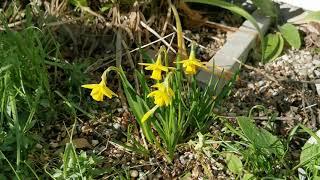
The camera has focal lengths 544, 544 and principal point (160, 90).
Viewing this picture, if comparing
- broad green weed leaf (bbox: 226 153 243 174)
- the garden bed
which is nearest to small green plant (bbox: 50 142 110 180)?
the garden bed

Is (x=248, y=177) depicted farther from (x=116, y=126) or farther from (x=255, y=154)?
(x=116, y=126)

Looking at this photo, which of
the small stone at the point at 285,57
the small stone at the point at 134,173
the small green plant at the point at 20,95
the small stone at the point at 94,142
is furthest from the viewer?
the small stone at the point at 285,57

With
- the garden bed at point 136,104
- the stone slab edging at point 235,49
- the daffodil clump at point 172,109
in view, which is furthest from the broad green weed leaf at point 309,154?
the stone slab edging at point 235,49

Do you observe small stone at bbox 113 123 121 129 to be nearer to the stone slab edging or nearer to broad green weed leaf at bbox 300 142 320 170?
the stone slab edging

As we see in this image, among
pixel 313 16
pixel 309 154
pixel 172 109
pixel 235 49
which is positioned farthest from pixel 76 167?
pixel 313 16

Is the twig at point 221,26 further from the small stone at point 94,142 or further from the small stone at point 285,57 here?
the small stone at point 94,142

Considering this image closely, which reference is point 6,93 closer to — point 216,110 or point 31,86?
point 31,86
